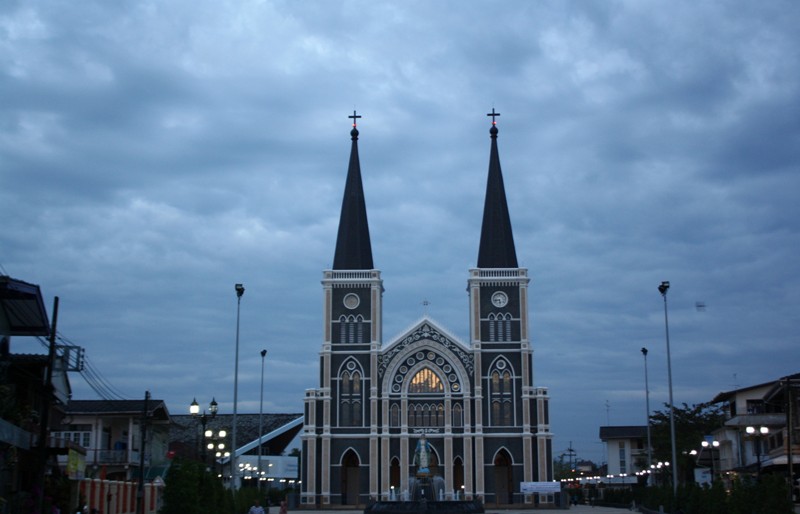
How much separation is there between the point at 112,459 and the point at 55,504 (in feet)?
71.7

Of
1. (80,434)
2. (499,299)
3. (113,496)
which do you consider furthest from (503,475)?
(113,496)

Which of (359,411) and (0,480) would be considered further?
(359,411)

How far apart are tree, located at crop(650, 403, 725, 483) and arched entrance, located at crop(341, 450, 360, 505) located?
27.6m

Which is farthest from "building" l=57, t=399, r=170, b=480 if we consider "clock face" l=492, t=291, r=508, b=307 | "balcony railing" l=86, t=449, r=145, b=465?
"clock face" l=492, t=291, r=508, b=307

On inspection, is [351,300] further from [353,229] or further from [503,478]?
[503,478]

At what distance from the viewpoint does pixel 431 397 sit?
3585 inches

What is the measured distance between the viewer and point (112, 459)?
56688mm

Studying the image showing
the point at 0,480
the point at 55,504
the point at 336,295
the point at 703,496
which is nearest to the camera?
the point at 0,480

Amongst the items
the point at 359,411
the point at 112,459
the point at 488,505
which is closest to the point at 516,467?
the point at 488,505

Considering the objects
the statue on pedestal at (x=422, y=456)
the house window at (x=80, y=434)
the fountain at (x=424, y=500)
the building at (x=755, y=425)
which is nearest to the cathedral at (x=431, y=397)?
the fountain at (x=424, y=500)

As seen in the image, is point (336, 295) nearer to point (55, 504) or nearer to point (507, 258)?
point (507, 258)

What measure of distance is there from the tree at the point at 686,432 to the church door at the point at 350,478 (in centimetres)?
2771

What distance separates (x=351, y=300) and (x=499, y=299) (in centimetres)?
1433

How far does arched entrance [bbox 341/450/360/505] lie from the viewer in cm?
8969
